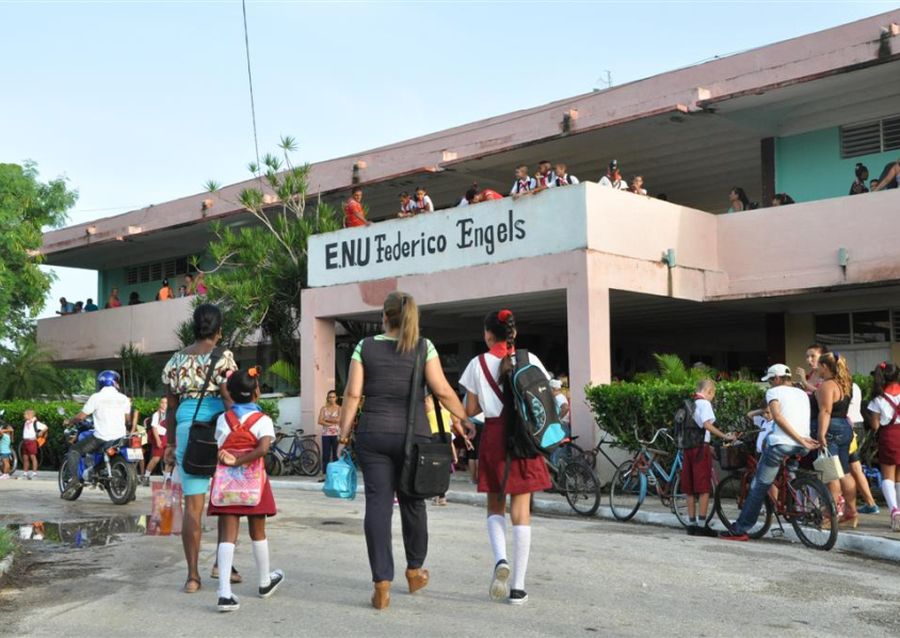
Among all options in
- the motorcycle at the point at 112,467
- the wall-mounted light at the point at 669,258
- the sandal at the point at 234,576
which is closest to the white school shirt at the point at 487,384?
the sandal at the point at 234,576

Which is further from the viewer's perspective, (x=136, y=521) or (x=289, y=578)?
(x=136, y=521)

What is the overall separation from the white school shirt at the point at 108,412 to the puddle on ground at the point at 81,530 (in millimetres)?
2188

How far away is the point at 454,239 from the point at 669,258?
3.64 metres

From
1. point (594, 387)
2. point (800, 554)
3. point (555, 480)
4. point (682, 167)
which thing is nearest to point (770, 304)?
point (682, 167)

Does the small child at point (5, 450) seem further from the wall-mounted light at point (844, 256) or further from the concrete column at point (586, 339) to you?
the wall-mounted light at point (844, 256)

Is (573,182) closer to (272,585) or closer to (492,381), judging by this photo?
(492,381)

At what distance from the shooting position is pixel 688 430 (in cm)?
1095

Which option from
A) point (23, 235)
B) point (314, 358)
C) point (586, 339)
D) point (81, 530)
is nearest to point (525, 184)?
point (586, 339)

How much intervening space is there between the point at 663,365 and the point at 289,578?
9.51 metres

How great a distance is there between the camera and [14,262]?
3038 cm

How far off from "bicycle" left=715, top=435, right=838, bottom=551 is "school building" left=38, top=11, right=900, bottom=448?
558cm

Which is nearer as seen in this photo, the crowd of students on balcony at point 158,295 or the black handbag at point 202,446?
the black handbag at point 202,446

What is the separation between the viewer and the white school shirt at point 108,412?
14.4 meters

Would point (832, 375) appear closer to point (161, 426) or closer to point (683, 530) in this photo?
point (683, 530)
